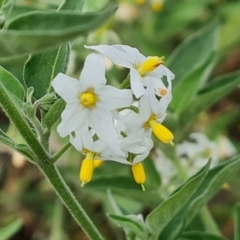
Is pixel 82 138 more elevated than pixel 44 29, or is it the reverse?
pixel 44 29

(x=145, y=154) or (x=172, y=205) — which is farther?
(x=172, y=205)

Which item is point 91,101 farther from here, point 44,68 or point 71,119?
point 44,68

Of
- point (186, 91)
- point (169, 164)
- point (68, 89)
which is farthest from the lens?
point (169, 164)

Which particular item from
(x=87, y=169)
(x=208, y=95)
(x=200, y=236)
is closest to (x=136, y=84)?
(x=87, y=169)

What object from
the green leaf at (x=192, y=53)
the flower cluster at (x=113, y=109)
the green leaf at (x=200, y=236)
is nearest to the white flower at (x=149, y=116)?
the flower cluster at (x=113, y=109)

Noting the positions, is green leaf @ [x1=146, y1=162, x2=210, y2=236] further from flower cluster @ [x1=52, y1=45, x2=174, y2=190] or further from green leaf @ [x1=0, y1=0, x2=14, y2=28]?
green leaf @ [x1=0, y1=0, x2=14, y2=28]

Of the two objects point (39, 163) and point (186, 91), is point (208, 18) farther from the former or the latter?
point (39, 163)

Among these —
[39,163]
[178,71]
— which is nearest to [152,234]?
[39,163]

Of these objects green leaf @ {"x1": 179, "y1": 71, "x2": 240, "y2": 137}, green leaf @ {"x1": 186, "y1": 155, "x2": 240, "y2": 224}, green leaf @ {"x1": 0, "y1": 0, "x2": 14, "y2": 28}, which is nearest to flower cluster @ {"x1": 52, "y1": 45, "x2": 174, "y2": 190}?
green leaf @ {"x1": 0, "y1": 0, "x2": 14, "y2": 28}
